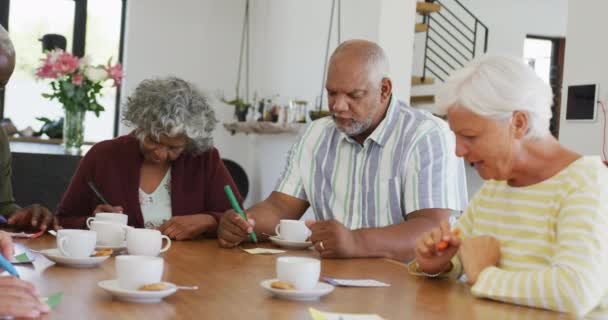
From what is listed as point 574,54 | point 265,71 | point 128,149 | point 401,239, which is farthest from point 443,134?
point 265,71

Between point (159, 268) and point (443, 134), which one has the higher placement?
point (443, 134)

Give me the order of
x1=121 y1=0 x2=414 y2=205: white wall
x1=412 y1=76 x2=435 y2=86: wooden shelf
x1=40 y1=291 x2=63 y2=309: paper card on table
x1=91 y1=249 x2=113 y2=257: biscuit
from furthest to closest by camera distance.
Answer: x1=412 y1=76 x2=435 y2=86: wooden shelf → x1=121 y1=0 x2=414 y2=205: white wall → x1=91 y1=249 x2=113 y2=257: biscuit → x1=40 y1=291 x2=63 y2=309: paper card on table

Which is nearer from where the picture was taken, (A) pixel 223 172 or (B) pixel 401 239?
(B) pixel 401 239

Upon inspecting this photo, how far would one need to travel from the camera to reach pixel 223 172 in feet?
8.71

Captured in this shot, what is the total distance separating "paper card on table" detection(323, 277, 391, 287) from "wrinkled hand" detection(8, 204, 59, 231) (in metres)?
0.93

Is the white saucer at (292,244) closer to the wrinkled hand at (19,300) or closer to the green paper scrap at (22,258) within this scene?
the green paper scrap at (22,258)

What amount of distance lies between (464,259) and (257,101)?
556cm

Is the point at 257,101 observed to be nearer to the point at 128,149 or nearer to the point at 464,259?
the point at 128,149

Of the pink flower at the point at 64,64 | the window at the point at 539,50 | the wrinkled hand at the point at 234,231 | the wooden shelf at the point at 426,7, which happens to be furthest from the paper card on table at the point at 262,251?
the window at the point at 539,50

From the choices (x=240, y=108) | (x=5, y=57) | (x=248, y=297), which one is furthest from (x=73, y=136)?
(x=240, y=108)

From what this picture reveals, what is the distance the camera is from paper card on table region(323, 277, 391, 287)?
4.78 feet

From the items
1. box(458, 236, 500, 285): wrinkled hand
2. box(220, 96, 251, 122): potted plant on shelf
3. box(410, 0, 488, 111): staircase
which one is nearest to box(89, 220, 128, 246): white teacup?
box(458, 236, 500, 285): wrinkled hand

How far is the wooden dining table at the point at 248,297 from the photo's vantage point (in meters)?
1.17

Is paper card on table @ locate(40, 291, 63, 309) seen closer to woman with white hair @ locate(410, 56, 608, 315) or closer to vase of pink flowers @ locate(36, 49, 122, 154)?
woman with white hair @ locate(410, 56, 608, 315)
